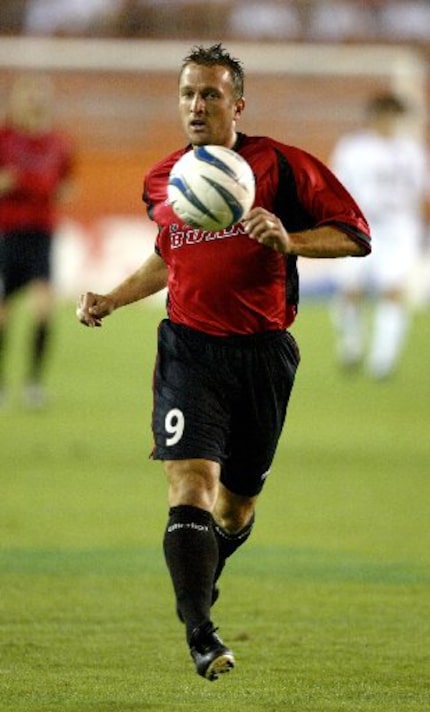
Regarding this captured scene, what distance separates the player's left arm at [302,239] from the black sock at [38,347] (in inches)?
397

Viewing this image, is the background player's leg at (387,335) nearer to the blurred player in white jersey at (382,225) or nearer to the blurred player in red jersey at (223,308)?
the blurred player in white jersey at (382,225)

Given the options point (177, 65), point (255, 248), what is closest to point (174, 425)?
point (255, 248)

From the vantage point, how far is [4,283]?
16203mm

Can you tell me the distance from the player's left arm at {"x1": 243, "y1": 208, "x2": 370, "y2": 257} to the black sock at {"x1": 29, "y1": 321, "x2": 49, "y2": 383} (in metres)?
10.1

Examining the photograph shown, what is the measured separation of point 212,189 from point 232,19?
1021 inches

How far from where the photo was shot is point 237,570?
29.1 feet

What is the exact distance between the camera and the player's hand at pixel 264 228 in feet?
18.0

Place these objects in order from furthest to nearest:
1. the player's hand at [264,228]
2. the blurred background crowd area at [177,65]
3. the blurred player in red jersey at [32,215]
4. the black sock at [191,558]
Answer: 1. the blurred background crowd area at [177,65]
2. the blurred player in red jersey at [32,215]
3. the black sock at [191,558]
4. the player's hand at [264,228]

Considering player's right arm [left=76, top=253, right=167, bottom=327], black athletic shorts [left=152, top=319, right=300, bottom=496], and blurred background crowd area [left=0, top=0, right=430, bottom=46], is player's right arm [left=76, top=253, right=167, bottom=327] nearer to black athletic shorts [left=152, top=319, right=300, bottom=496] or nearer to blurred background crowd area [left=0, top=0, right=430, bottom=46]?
black athletic shorts [left=152, top=319, right=300, bottom=496]

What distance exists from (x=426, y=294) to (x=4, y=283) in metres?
12.9

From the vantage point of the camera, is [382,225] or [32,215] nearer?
[32,215]

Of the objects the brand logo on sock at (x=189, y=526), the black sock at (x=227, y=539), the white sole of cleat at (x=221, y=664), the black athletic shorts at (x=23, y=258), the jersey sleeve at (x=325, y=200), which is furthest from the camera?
the black athletic shorts at (x=23, y=258)

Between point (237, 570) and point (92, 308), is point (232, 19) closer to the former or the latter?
point (237, 570)

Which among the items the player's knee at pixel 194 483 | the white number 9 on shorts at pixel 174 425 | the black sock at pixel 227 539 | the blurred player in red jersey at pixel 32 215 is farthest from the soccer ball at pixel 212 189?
the blurred player in red jersey at pixel 32 215
